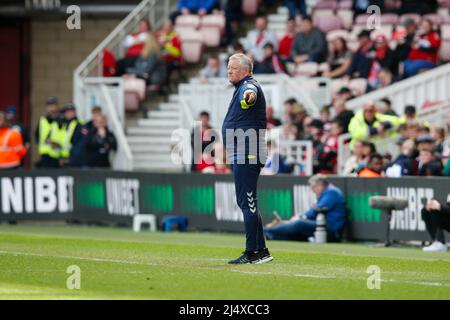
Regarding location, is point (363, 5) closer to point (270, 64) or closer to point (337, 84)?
point (337, 84)

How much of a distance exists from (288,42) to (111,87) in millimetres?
3699

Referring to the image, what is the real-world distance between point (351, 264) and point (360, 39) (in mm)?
10512

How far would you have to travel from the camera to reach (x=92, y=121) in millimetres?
25438

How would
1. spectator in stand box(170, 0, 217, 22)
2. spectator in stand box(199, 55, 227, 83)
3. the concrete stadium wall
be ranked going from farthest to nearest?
the concrete stadium wall → spectator in stand box(170, 0, 217, 22) → spectator in stand box(199, 55, 227, 83)

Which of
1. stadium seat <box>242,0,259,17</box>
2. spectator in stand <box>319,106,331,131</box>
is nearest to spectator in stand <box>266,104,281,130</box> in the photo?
spectator in stand <box>319,106,331,131</box>

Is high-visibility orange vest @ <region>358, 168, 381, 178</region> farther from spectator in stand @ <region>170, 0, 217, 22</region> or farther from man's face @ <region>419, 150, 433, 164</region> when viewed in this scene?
spectator in stand @ <region>170, 0, 217, 22</region>

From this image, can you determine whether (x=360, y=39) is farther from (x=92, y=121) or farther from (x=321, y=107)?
(x=92, y=121)

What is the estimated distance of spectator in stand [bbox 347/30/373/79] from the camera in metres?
24.6

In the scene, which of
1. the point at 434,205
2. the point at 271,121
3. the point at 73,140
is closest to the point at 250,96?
the point at 434,205

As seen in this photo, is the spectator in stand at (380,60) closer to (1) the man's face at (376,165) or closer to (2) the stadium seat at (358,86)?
(2) the stadium seat at (358,86)

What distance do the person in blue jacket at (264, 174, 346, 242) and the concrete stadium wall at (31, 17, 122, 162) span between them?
12.7m

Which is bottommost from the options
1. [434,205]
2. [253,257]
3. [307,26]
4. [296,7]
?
[253,257]

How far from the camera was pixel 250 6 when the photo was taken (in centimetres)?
2850
